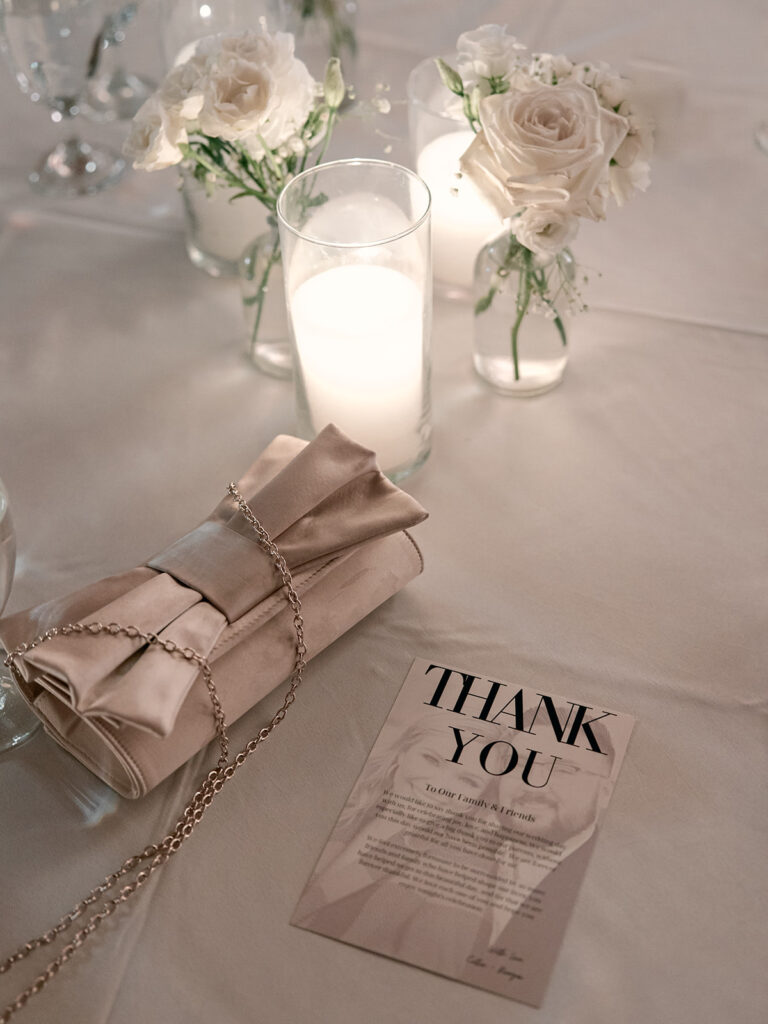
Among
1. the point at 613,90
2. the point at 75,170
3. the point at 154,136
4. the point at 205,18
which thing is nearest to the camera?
the point at 613,90

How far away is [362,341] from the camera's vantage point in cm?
91

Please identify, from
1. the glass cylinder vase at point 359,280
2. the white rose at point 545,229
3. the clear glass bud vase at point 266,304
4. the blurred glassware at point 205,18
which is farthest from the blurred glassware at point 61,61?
the white rose at point 545,229

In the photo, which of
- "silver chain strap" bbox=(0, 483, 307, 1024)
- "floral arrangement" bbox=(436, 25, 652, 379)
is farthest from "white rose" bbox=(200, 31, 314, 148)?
"silver chain strap" bbox=(0, 483, 307, 1024)

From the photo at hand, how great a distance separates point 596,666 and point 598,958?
0.75 ft

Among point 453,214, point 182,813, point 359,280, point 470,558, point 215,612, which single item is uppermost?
point 453,214

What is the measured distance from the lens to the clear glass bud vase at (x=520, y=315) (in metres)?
0.97

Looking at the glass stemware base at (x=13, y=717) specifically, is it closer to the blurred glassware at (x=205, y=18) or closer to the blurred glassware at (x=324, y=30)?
the blurred glassware at (x=205, y=18)

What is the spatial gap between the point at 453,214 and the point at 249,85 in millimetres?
298

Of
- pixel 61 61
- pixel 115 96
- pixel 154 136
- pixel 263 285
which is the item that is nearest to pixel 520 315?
pixel 263 285

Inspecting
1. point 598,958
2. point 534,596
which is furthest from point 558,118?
point 598,958

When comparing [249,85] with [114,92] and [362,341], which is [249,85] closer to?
[362,341]

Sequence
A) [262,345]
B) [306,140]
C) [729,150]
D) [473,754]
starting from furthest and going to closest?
[729,150], [262,345], [306,140], [473,754]

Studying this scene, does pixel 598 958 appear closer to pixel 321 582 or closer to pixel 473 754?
pixel 473 754

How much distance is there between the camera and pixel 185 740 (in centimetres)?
74
